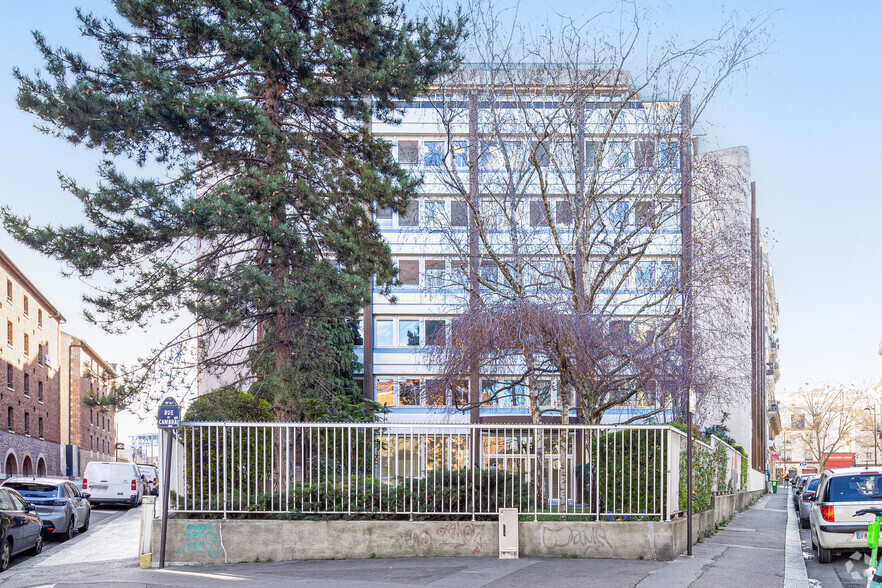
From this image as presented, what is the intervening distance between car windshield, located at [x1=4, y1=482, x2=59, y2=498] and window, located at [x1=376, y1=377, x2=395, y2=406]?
86.8 feet

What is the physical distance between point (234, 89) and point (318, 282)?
14.6ft

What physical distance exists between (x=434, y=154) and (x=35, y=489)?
12.3 meters

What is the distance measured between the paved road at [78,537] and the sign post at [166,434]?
2.76 m

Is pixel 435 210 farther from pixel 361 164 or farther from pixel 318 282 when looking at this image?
pixel 318 282

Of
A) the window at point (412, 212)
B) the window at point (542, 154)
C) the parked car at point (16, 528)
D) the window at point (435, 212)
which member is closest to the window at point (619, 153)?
the window at point (542, 154)

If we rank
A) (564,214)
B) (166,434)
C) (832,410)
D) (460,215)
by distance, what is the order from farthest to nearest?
(832,410), (460,215), (564,214), (166,434)

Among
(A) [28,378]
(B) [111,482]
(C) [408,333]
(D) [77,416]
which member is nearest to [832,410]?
(C) [408,333]

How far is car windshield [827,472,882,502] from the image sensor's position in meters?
15.0

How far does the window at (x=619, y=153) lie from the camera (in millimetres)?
20062

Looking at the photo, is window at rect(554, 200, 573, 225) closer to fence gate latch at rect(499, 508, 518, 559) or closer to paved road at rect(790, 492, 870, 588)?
paved road at rect(790, 492, 870, 588)

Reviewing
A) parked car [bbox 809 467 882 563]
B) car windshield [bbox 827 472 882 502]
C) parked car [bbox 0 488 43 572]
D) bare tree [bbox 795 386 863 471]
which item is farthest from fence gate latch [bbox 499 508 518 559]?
bare tree [bbox 795 386 863 471]

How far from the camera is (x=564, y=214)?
20844 millimetres

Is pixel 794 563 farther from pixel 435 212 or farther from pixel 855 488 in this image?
pixel 435 212

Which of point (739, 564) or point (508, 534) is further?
point (739, 564)
